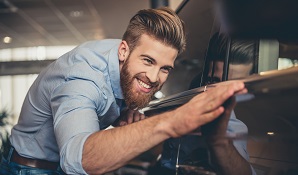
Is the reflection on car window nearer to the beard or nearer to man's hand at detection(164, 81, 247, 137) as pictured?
man's hand at detection(164, 81, 247, 137)

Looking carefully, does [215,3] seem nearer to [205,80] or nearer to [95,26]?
[205,80]

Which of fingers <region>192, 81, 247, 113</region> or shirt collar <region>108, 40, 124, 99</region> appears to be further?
shirt collar <region>108, 40, 124, 99</region>

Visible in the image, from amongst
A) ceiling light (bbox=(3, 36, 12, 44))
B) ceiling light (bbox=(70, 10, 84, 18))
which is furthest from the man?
ceiling light (bbox=(3, 36, 12, 44))

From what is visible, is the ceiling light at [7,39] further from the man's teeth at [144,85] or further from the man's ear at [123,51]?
the man's teeth at [144,85]

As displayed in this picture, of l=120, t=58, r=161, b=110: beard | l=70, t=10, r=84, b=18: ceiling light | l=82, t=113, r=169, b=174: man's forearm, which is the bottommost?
l=82, t=113, r=169, b=174: man's forearm

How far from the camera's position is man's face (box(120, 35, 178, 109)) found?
1.57 metres

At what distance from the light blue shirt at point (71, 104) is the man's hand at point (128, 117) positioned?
3.4 inches

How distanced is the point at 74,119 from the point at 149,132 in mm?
281

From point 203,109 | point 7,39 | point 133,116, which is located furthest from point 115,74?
point 7,39

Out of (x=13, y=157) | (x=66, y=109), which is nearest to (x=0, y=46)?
(x=13, y=157)

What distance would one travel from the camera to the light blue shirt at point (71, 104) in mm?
1166

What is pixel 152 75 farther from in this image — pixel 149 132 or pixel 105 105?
pixel 149 132

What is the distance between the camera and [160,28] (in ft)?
5.25

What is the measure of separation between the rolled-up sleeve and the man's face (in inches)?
10.3
